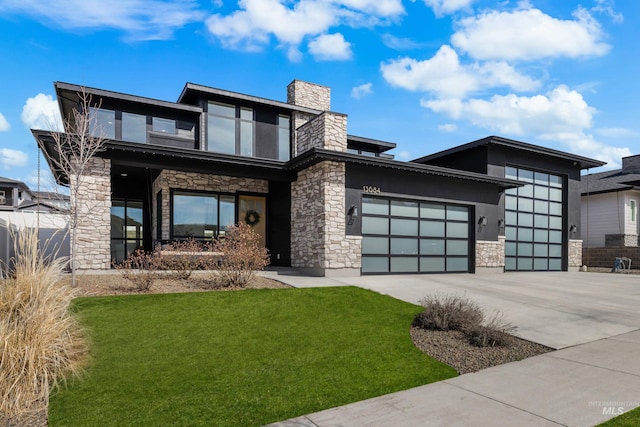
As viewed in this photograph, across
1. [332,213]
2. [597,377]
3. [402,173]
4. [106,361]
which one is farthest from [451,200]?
[106,361]

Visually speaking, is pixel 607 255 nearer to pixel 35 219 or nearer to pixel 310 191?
pixel 310 191

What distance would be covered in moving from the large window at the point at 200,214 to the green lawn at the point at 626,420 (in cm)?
1300

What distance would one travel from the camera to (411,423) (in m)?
3.49

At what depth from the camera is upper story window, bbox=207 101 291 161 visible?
1636cm

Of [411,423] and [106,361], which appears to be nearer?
[411,423]

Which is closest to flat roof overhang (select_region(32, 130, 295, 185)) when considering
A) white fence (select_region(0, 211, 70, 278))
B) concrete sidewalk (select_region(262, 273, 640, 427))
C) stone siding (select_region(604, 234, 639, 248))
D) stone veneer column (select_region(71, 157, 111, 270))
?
stone veneer column (select_region(71, 157, 111, 270))

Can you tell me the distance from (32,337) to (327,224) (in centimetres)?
845

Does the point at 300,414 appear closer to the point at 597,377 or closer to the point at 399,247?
the point at 597,377

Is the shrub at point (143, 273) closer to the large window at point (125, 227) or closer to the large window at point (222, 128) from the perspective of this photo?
the large window at point (125, 227)

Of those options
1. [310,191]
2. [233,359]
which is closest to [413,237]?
[310,191]

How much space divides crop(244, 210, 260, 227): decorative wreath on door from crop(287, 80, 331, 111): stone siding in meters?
6.19

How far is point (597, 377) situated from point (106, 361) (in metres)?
6.12

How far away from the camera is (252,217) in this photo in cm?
1540

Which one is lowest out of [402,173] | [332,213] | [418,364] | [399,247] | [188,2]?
[418,364]
